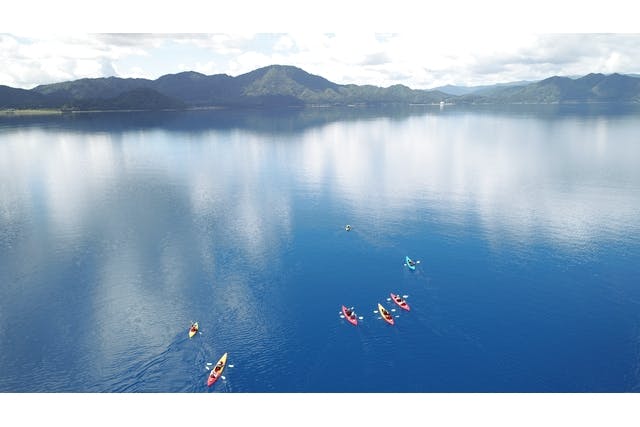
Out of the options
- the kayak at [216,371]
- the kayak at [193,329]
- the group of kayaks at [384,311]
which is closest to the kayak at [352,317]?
the group of kayaks at [384,311]

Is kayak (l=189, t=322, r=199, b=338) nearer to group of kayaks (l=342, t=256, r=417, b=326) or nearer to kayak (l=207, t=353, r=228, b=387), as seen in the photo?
kayak (l=207, t=353, r=228, b=387)

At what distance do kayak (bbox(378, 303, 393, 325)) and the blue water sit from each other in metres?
0.92

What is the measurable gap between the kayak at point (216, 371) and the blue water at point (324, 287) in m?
1.39

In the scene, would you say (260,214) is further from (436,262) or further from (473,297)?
(473,297)

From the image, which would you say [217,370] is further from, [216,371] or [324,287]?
[324,287]

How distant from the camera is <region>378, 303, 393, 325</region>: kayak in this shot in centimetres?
6450

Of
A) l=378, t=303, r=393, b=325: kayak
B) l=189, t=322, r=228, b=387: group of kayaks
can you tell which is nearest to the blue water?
l=378, t=303, r=393, b=325: kayak

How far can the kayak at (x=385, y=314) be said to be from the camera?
2539 inches

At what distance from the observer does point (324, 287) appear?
7675cm

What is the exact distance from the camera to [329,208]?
12050cm

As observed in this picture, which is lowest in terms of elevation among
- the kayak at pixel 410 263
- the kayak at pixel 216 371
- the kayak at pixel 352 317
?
the kayak at pixel 216 371

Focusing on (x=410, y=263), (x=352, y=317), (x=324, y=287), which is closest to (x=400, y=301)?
(x=352, y=317)

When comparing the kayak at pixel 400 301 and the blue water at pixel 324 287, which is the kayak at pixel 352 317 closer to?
the blue water at pixel 324 287

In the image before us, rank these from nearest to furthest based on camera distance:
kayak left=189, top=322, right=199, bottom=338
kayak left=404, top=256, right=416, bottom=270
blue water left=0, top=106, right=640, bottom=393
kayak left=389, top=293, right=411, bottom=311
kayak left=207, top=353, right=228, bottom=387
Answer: kayak left=207, top=353, right=228, bottom=387 → blue water left=0, top=106, right=640, bottom=393 → kayak left=189, top=322, right=199, bottom=338 → kayak left=389, top=293, right=411, bottom=311 → kayak left=404, top=256, right=416, bottom=270
